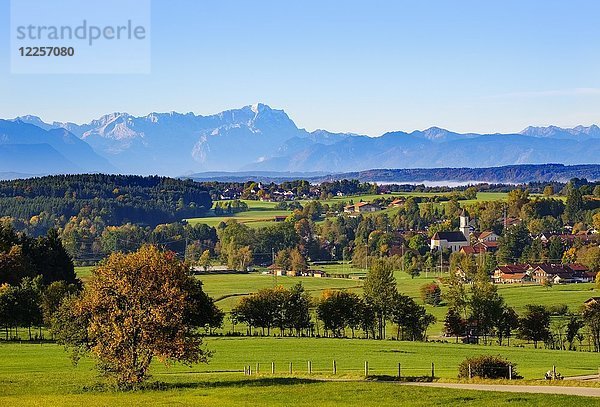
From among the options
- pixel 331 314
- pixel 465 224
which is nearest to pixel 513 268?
pixel 465 224

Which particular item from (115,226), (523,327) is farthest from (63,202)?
(523,327)

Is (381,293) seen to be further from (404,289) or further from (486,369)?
(486,369)

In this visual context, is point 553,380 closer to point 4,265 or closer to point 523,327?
point 523,327

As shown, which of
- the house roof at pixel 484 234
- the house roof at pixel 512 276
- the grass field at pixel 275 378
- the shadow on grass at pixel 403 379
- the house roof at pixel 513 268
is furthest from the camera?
the house roof at pixel 484 234

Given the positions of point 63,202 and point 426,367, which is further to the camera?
point 63,202

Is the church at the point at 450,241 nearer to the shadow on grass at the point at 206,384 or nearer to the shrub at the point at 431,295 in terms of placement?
the shrub at the point at 431,295

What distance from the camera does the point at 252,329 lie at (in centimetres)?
8350

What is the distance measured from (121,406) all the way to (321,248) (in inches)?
5428

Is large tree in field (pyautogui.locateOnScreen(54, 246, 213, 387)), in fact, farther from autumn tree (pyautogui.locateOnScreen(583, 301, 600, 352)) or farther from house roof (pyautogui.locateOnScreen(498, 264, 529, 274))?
house roof (pyautogui.locateOnScreen(498, 264, 529, 274))

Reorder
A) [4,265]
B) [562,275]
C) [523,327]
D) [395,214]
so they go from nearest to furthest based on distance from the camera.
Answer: [523,327], [4,265], [562,275], [395,214]

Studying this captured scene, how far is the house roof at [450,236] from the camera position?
541 ft

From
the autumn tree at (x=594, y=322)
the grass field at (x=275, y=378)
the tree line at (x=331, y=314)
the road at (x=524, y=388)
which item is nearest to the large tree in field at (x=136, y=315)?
the grass field at (x=275, y=378)

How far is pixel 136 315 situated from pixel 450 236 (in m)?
132

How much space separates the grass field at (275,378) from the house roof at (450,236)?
324 ft
